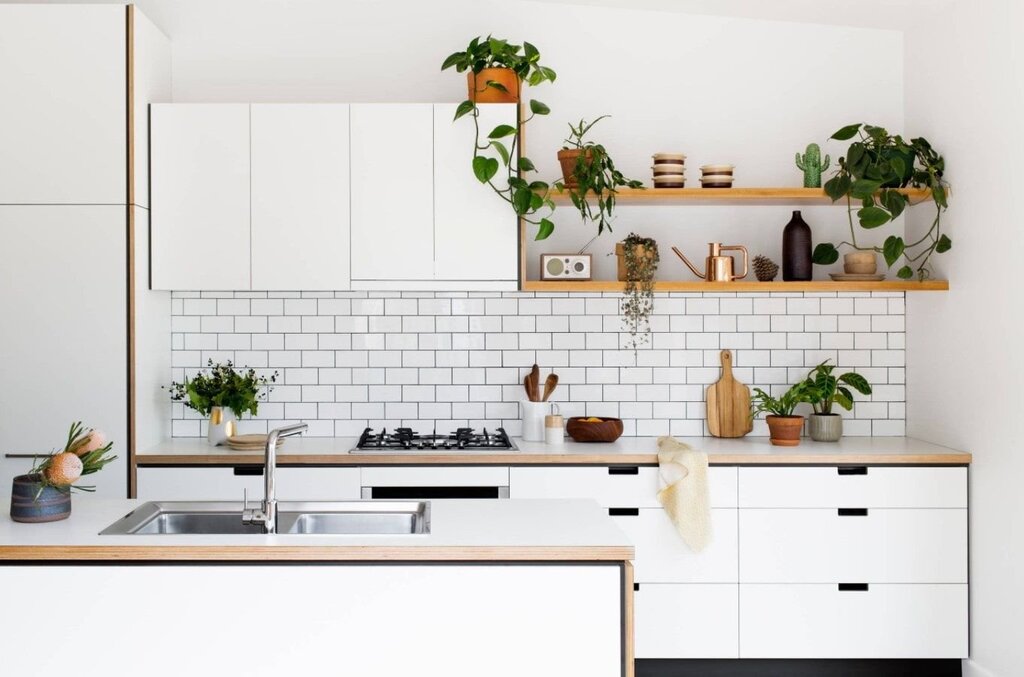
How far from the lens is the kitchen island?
2498 millimetres

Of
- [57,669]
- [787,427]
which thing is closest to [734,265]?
[787,427]

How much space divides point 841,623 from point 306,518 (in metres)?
2.43

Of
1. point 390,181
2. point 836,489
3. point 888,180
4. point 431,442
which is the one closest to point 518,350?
point 431,442

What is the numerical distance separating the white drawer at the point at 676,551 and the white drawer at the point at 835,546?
0.20ft

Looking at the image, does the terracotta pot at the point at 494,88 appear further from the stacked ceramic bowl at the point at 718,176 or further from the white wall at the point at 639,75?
the stacked ceramic bowl at the point at 718,176

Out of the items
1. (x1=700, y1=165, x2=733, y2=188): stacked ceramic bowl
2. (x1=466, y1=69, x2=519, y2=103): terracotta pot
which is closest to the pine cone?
(x1=700, y1=165, x2=733, y2=188): stacked ceramic bowl

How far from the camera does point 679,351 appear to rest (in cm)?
484

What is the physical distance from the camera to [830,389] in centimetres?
452

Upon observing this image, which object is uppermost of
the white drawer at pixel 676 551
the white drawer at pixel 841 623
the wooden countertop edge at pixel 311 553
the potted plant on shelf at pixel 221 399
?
the potted plant on shelf at pixel 221 399

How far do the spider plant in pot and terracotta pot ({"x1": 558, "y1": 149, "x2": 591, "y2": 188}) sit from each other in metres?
1.32

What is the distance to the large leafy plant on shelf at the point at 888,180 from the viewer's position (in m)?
4.31

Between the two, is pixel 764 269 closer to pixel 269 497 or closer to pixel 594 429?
pixel 594 429

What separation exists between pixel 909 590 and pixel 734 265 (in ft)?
5.44

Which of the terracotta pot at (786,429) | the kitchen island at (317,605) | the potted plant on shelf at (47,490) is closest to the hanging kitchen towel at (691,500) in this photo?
the terracotta pot at (786,429)
